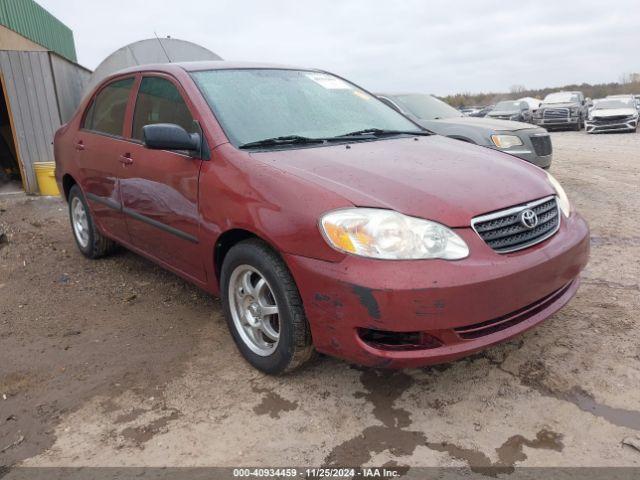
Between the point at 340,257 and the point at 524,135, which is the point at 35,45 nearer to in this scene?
the point at 524,135

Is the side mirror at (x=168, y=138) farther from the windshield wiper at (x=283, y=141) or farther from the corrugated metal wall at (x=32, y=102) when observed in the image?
the corrugated metal wall at (x=32, y=102)

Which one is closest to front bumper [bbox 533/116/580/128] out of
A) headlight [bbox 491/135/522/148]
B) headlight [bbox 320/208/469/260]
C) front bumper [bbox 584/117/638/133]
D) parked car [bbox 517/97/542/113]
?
parked car [bbox 517/97/542/113]

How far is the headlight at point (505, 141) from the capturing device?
23.5 ft

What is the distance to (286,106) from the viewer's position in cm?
347

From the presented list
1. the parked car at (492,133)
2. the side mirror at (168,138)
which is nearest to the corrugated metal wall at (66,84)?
the parked car at (492,133)

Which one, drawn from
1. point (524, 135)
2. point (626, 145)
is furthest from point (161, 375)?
point (626, 145)

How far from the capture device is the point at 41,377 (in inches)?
121

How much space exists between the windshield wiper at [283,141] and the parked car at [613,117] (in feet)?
70.3

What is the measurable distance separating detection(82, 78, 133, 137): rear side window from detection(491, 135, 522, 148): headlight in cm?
483

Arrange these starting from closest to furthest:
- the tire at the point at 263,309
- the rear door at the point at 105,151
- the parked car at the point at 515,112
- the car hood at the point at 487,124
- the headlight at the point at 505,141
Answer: the tire at the point at 263,309
the rear door at the point at 105,151
the headlight at the point at 505,141
the car hood at the point at 487,124
the parked car at the point at 515,112

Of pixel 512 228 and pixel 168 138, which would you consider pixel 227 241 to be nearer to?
pixel 168 138

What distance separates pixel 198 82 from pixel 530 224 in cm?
219

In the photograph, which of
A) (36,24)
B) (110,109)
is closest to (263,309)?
(110,109)

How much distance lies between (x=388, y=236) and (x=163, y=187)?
1.71 meters
